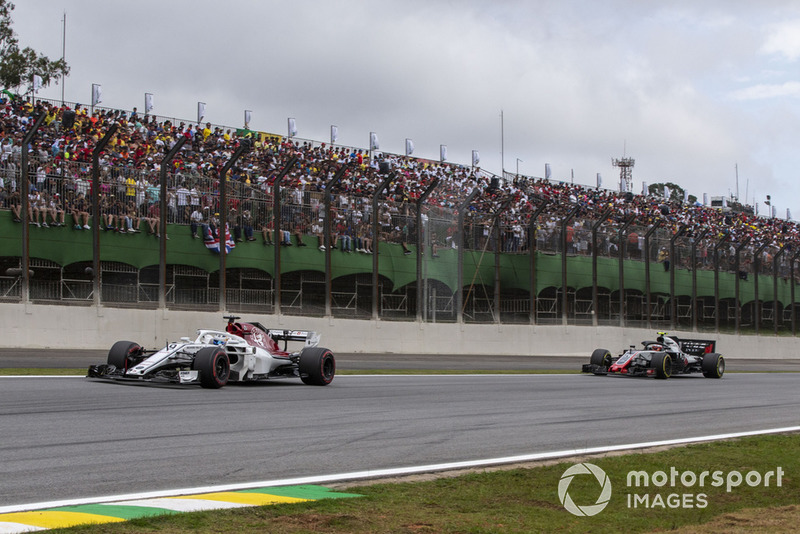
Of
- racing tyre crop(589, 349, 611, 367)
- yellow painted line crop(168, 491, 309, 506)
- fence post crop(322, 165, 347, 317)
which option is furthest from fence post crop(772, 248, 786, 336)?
yellow painted line crop(168, 491, 309, 506)

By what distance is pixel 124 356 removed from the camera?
15414 mm

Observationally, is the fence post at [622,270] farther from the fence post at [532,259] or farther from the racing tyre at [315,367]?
the racing tyre at [315,367]

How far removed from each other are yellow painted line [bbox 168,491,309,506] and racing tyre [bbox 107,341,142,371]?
29.0 ft

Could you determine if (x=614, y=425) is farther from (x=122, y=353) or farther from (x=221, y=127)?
(x=221, y=127)

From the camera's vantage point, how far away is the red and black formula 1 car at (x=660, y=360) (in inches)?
1001

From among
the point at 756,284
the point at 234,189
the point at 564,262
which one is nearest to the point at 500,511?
the point at 234,189

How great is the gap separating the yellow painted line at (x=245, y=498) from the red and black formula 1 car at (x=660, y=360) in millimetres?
19460

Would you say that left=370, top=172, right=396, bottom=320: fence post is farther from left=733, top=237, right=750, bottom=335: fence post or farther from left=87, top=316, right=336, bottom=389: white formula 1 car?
left=733, top=237, right=750, bottom=335: fence post

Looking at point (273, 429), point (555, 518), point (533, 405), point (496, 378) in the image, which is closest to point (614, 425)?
point (533, 405)

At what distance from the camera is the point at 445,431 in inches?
452

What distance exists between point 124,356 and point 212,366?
1556mm

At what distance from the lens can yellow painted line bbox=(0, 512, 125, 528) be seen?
19.2ft

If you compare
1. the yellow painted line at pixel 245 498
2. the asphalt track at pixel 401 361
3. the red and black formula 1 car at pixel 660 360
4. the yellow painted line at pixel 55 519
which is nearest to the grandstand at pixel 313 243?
the asphalt track at pixel 401 361

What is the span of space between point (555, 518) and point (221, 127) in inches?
1362
